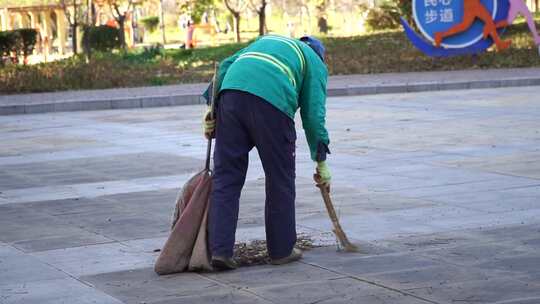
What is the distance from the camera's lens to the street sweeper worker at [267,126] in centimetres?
635

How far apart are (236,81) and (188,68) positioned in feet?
66.4

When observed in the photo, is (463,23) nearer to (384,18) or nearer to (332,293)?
(384,18)

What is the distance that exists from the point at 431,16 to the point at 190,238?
18.6 meters

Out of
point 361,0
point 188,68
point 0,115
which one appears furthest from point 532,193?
point 361,0

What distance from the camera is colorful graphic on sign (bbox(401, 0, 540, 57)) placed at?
23.9 meters

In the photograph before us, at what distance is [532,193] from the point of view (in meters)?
8.79

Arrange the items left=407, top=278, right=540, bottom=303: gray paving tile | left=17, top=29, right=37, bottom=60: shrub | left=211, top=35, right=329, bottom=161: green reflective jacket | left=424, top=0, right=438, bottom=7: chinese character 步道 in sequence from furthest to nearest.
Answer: left=17, top=29, right=37, bottom=60: shrub
left=424, top=0, right=438, bottom=7: chinese character 步道
left=211, top=35, right=329, bottom=161: green reflective jacket
left=407, top=278, right=540, bottom=303: gray paving tile

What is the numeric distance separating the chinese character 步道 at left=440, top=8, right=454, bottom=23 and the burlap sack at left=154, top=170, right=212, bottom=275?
722 inches

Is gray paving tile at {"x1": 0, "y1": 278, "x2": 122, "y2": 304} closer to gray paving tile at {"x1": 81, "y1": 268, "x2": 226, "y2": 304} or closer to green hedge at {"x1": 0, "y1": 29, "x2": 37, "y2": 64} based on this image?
gray paving tile at {"x1": 81, "y1": 268, "x2": 226, "y2": 304}

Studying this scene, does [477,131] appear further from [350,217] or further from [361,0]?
[361,0]

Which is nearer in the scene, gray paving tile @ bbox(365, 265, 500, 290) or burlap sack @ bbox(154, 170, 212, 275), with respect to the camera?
gray paving tile @ bbox(365, 265, 500, 290)

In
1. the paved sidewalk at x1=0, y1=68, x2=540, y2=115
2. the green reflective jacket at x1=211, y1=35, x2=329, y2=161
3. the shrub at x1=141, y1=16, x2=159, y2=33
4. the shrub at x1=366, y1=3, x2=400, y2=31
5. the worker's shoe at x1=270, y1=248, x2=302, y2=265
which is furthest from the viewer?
the shrub at x1=141, y1=16, x2=159, y2=33

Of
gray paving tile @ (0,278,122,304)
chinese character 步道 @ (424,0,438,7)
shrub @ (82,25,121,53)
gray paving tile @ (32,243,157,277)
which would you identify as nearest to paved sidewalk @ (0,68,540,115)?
chinese character 步道 @ (424,0,438,7)

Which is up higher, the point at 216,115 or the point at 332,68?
the point at 216,115
